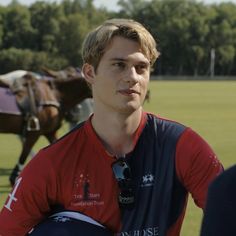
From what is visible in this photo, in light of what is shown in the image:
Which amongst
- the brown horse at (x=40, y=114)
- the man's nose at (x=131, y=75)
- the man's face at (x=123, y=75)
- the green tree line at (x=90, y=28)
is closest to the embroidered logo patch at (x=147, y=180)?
the man's face at (x=123, y=75)

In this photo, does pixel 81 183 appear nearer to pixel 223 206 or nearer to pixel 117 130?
pixel 117 130

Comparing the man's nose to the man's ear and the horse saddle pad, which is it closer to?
the man's ear

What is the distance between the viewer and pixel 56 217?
8.13ft

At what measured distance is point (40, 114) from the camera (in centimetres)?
973

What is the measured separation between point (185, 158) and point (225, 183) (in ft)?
3.67

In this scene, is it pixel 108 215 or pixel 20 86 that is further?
pixel 20 86

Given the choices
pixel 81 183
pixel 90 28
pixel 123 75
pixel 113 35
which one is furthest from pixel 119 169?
pixel 90 28

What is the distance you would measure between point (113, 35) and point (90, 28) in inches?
4252

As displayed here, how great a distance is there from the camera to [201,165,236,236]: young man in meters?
1.38

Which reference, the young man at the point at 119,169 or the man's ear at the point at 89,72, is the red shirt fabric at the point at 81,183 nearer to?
the young man at the point at 119,169

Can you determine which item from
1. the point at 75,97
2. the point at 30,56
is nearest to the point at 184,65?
the point at 30,56

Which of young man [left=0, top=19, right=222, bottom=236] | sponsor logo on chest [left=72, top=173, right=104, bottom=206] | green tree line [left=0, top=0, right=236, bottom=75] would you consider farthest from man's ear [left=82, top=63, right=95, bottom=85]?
green tree line [left=0, top=0, right=236, bottom=75]

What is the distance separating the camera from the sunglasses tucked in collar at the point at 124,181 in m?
2.45

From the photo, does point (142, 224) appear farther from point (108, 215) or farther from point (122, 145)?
point (122, 145)
